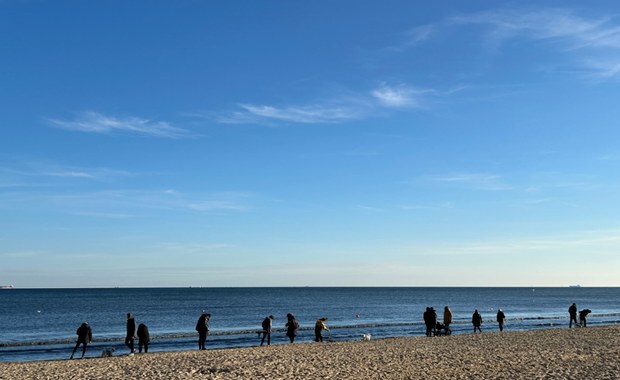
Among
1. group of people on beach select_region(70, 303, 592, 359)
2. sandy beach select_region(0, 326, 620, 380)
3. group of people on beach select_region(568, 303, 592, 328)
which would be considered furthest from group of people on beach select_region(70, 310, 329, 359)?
group of people on beach select_region(568, 303, 592, 328)

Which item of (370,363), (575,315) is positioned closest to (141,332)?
(370,363)

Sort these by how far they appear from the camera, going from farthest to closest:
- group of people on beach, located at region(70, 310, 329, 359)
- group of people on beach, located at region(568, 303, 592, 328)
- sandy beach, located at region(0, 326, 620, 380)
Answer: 1. group of people on beach, located at region(568, 303, 592, 328)
2. group of people on beach, located at region(70, 310, 329, 359)
3. sandy beach, located at region(0, 326, 620, 380)

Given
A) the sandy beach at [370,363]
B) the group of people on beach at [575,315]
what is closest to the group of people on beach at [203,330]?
the group of people on beach at [575,315]

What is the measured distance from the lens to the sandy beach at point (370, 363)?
1783 centimetres

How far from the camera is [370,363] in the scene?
20250 mm

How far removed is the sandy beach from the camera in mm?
17828

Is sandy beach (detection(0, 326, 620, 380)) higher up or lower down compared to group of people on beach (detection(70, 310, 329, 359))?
lower down

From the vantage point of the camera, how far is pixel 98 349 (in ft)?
102

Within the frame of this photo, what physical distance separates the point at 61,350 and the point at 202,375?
16.5 metres

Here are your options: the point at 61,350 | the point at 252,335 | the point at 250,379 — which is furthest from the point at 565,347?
the point at 61,350

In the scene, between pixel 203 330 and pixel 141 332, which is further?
pixel 203 330

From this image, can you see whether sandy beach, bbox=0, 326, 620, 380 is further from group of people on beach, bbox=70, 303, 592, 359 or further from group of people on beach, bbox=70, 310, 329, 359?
group of people on beach, bbox=70, 303, 592, 359

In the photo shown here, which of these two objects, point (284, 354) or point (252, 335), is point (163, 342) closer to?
point (252, 335)

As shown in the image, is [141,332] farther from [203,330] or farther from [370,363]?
[370,363]
